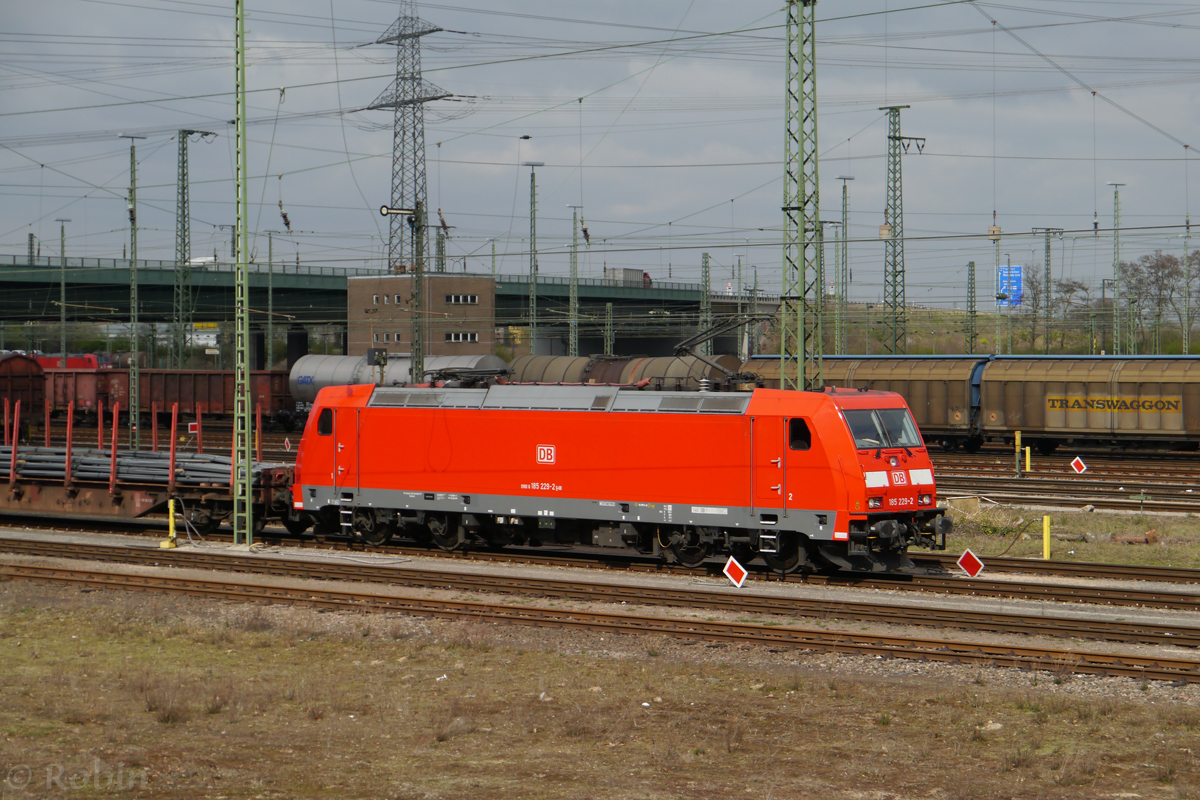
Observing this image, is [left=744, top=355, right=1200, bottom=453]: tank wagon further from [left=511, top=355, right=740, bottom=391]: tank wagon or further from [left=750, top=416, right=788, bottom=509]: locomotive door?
[left=750, top=416, right=788, bottom=509]: locomotive door

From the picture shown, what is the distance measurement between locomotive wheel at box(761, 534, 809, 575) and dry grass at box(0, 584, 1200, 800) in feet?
15.2

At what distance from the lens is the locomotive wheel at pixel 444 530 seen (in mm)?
23000

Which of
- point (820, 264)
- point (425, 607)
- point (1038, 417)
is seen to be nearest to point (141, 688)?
point (425, 607)

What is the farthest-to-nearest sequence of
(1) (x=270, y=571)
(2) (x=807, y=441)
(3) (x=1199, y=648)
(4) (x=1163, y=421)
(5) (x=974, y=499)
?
(4) (x=1163, y=421)
(5) (x=974, y=499)
(1) (x=270, y=571)
(2) (x=807, y=441)
(3) (x=1199, y=648)

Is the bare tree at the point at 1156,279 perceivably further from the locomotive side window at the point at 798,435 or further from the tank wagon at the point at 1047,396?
the locomotive side window at the point at 798,435

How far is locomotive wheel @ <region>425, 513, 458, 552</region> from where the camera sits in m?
23.0

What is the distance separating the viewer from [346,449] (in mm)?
23391

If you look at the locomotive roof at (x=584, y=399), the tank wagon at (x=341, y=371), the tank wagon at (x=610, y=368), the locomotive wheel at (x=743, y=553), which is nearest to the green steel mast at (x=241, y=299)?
the locomotive roof at (x=584, y=399)

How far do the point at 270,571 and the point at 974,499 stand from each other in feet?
52.5

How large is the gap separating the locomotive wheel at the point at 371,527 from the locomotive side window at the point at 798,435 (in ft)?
30.0

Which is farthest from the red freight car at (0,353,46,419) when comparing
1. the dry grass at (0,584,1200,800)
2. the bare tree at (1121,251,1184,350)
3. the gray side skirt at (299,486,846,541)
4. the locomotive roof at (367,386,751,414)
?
the bare tree at (1121,251,1184,350)

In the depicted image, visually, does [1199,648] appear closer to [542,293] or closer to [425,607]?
[425,607]

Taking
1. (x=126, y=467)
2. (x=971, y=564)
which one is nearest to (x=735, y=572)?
(x=971, y=564)

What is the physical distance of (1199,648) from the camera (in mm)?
14656
